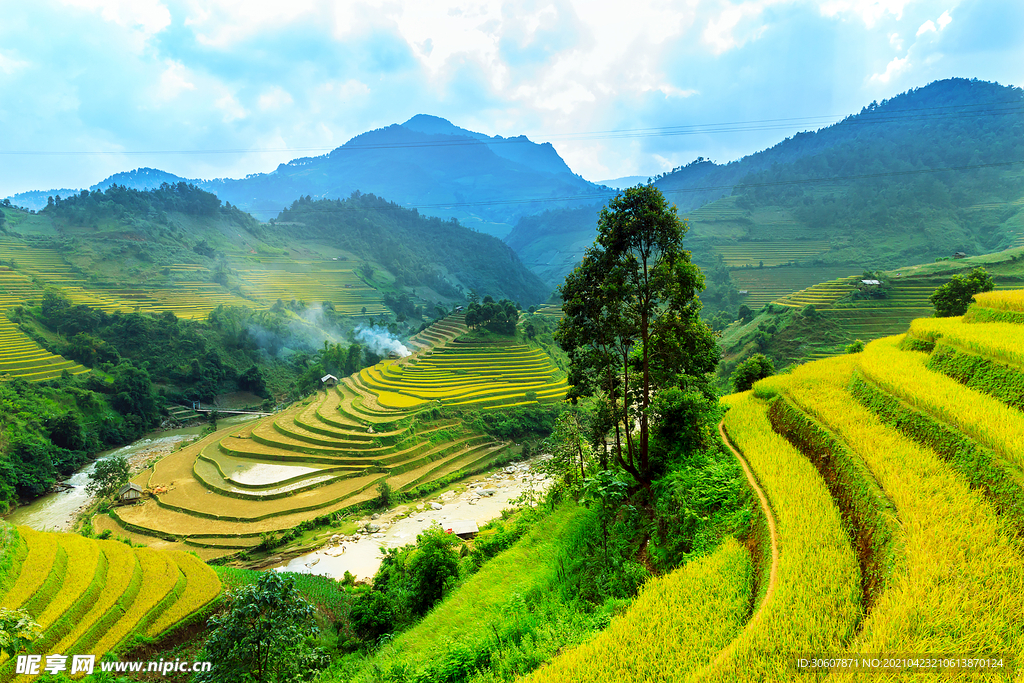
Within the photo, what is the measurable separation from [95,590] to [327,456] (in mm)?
14878

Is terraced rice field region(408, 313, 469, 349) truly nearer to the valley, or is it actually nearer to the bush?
the valley

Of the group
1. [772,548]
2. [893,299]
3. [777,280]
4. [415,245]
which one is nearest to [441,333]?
[893,299]

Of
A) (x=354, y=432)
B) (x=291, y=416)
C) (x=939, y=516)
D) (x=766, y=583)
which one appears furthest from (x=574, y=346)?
(x=291, y=416)

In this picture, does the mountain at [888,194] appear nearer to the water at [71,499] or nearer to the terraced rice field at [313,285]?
the terraced rice field at [313,285]

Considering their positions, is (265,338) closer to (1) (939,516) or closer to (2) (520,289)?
(1) (939,516)

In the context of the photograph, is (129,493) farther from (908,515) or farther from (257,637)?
(908,515)

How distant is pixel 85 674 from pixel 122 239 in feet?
280

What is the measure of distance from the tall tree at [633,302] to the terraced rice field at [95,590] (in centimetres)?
1548

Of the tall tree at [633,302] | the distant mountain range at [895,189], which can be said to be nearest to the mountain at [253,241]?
the distant mountain range at [895,189]

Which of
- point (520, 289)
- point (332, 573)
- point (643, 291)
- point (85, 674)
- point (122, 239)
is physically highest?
point (122, 239)

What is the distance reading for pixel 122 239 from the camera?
69.6 metres

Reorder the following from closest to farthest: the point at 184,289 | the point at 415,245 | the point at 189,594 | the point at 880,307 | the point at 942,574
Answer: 1. the point at 942,574
2. the point at 189,594
3. the point at 880,307
4. the point at 184,289
5. the point at 415,245

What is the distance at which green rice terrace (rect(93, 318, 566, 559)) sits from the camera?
2230cm

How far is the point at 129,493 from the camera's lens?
24031 millimetres
